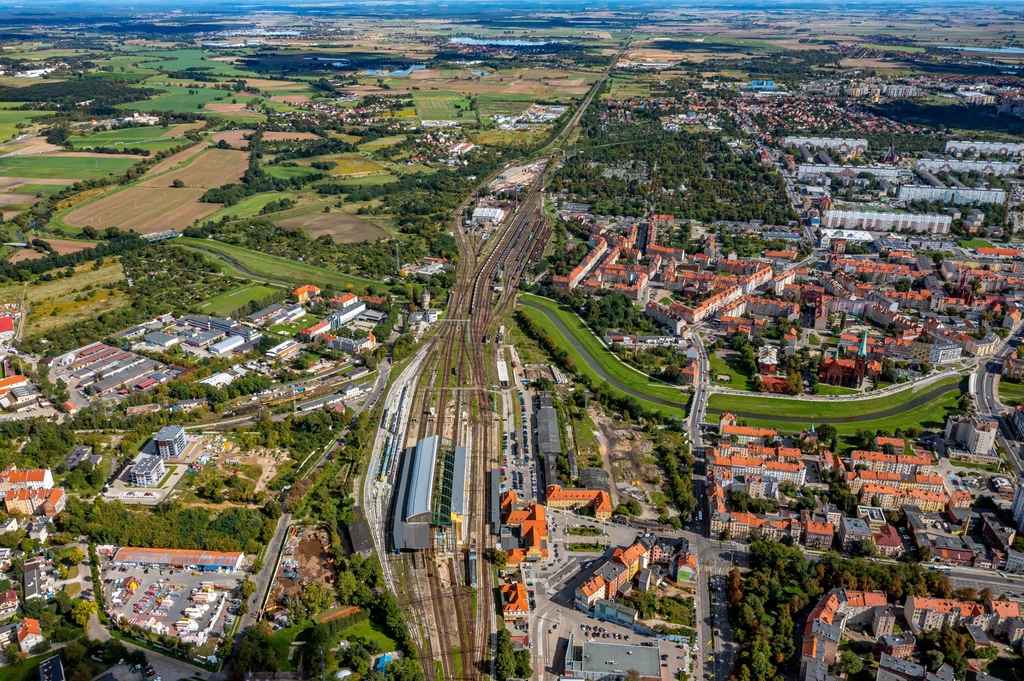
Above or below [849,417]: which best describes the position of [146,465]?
above

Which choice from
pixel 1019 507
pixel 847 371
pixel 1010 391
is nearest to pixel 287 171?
pixel 847 371

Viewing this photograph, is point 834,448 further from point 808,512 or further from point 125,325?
point 125,325

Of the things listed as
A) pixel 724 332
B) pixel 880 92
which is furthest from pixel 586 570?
pixel 880 92

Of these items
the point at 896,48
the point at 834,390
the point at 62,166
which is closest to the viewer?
the point at 834,390

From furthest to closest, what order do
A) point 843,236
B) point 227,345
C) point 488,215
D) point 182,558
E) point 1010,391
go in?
point 488,215 < point 843,236 < point 227,345 < point 1010,391 < point 182,558

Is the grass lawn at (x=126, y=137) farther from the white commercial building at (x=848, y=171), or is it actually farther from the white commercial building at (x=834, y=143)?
the white commercial building at (x=834, y=143)

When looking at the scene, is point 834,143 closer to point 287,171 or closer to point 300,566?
point 287,171

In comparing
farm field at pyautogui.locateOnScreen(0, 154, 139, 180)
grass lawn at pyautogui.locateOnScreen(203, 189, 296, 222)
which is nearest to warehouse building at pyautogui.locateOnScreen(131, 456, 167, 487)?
grass lawn at pyautogui.locateOnScreen(203, 189, 296, 222)

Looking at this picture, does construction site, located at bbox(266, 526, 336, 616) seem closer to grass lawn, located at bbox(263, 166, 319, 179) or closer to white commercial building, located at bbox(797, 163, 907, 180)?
grass lawn, located at bbox(263, 166, 319, 179)
